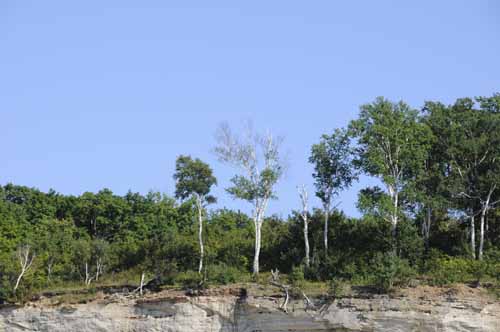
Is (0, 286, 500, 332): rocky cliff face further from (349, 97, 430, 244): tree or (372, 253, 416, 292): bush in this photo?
(349, 97, 430, 244): tree

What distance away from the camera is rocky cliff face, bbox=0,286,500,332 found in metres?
37.6

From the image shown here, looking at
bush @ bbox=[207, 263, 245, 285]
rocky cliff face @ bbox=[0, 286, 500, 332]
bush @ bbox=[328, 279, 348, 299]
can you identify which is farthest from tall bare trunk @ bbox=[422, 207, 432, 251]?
bush @ bbox=[207, 263, 245, 285]

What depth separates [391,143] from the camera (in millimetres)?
42250

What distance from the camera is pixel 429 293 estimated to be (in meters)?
38.1

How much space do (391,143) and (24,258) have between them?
52.0ft

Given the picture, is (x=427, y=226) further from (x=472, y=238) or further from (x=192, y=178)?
(x=192, y=178)

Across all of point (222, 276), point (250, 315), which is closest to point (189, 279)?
point (222, 276)

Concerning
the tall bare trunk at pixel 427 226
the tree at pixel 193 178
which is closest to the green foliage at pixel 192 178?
the tree at pixel 193 178

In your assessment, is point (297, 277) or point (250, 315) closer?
point (250, 315)

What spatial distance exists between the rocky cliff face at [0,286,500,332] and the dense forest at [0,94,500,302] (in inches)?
36.2

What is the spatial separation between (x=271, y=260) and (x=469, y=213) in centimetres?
802

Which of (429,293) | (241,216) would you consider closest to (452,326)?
(429,293)

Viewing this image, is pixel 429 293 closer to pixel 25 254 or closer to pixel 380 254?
pixel 380 254

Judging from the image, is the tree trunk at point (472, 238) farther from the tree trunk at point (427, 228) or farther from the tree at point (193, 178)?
the tree at point (193, 178)
